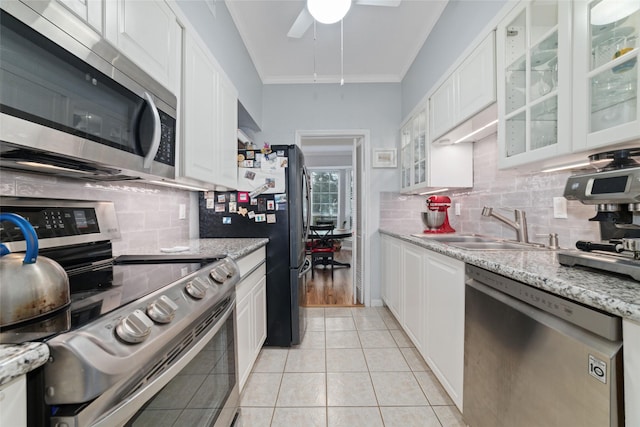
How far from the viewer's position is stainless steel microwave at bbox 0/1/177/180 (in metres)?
0.64

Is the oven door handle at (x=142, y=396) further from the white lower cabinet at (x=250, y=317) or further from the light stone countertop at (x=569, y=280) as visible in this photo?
the light stone countertop at (x=569, y=280)

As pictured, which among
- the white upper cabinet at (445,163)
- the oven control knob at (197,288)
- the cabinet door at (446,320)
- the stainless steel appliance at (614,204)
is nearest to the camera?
the stainless steel appliance at (614,204)

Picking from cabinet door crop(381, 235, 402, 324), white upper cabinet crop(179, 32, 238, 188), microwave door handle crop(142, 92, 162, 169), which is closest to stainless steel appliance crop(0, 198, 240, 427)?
microwave door handle crop(142, 92, 162, 169)

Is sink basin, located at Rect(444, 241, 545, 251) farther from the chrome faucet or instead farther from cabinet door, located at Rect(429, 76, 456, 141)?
cabinet door, located at Rect(429, 76, 456, 141)

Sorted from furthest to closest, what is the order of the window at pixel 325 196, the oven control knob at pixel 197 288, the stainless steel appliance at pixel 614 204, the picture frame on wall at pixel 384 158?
the window at pixel 325 196 → the picture frame on wall at pixel 384 158 → the oven control knob at pixel 197 288 → the stainless steel appliance at pixel 614 204

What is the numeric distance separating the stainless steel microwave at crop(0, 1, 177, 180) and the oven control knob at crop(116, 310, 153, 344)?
1.56ft

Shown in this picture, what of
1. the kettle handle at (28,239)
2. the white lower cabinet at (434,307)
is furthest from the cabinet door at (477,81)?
the kettle handle at (28,239)

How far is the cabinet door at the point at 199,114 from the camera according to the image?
4.70 feet

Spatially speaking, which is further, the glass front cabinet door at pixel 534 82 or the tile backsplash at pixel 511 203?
the tile backsplash at pixel 511 203

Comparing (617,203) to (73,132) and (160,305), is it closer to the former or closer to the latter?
(160,305)

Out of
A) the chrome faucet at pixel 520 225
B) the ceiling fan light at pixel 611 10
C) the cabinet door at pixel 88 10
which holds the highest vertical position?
the ceiling fan light at pixel 611 10

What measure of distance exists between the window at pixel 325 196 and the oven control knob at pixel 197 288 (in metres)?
6.82

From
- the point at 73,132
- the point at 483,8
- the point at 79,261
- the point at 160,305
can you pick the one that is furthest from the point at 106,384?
the point at 483,8

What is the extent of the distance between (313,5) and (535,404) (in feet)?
7.47
